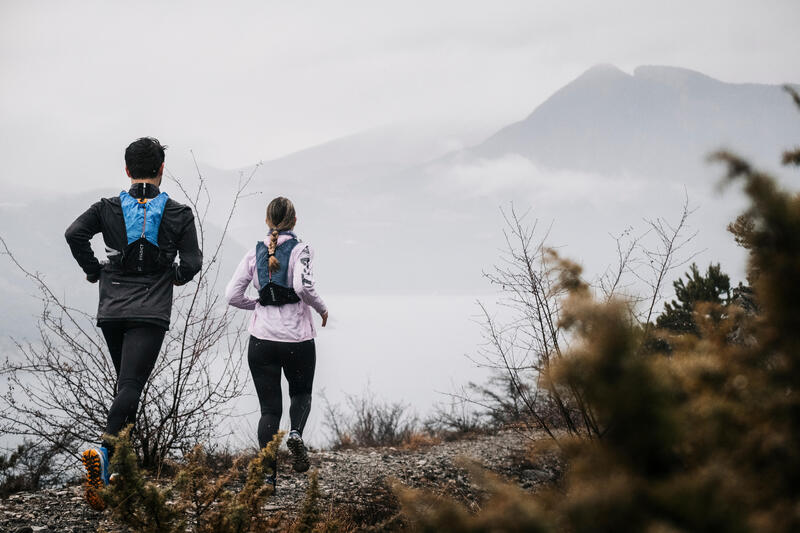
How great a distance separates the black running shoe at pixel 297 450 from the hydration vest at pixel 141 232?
5.48ft

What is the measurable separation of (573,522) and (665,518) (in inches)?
5.4

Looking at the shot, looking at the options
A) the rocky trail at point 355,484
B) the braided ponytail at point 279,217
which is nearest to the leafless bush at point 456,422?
the rocky trail at point 355,484

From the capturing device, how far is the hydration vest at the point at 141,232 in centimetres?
328

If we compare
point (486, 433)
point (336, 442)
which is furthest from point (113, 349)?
point (486, 433)

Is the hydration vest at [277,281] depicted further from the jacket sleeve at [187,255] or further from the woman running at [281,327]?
the jacket sleeve at [187,255]

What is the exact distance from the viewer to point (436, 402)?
36.5ft

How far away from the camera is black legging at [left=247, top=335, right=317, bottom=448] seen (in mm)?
4066

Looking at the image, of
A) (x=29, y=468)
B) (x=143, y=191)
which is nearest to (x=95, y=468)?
(x=143, y=191)

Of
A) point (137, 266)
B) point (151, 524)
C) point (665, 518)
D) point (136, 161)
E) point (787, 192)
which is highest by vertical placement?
point (136, 161)

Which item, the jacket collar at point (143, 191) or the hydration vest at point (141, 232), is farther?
the jacket collar at point (143, 191)

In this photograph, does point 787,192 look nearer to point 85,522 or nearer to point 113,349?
point 113,349

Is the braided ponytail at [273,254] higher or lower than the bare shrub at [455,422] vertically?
higher

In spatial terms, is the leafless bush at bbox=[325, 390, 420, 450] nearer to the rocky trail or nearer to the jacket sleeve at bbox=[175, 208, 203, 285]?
the rocky trail

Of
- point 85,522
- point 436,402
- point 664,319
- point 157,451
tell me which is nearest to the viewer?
point 85,522
